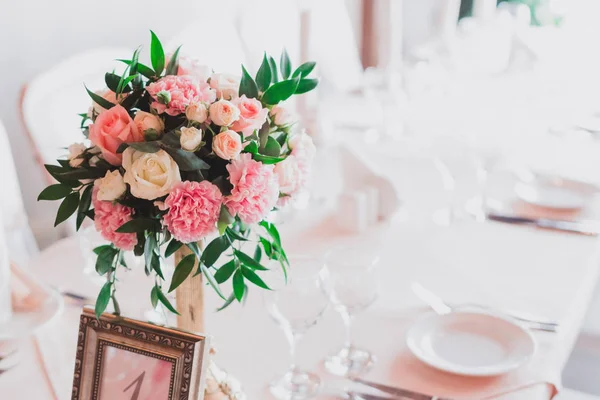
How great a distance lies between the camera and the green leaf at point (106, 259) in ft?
2.80

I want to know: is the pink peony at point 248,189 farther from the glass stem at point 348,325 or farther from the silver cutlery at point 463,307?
the silver cutlery at point 463,307

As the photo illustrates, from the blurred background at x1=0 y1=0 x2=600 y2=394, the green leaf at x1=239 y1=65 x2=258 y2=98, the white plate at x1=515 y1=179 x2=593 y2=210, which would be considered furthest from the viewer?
the blurred background at x1=0 y1=0 x2=600 y2=394

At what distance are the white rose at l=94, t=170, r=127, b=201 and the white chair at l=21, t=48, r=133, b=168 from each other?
0.93 meters

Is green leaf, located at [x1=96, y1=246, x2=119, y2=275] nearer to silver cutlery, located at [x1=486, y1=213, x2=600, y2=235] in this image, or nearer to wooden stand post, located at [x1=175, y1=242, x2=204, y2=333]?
wooden stand post, located at [x1=175, y1=242, x2=204, y2=333]

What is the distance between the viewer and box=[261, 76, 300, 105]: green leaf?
0.87 metres

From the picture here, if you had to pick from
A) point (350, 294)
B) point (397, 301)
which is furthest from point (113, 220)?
point (397, 301)

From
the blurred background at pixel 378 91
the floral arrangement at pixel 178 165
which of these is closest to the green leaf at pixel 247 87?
the floral arrangement at pixel 178 165

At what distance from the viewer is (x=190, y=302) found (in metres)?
0.93

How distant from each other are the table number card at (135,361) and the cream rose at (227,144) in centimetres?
21

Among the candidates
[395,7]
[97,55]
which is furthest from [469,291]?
[395,7]

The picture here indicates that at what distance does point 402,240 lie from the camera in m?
1.52

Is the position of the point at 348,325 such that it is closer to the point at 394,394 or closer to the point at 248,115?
the point at 394,394

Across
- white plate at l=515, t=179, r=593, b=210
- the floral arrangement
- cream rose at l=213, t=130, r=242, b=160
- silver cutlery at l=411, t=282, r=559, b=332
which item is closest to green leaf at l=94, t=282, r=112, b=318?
the floral arrangement

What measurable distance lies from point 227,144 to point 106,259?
0.72 feet
